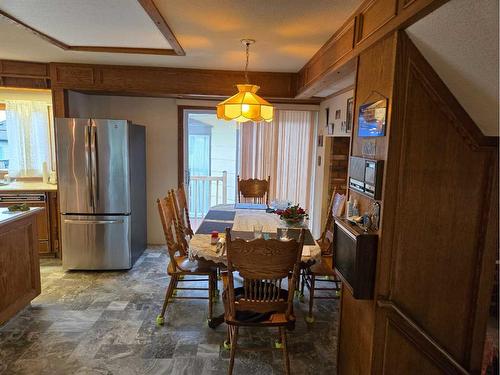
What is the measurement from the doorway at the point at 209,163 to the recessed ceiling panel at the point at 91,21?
2.54 m

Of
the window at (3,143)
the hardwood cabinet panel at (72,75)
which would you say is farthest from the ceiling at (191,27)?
the window at (3,143)

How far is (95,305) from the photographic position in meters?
3.08

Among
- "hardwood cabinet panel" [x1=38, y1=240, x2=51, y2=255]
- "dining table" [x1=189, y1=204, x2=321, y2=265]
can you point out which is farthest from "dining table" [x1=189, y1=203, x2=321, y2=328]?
"hardwood cabinet panel" [x1=38, y1=240, x2=51, y2=255]

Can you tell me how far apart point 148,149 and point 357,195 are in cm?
350

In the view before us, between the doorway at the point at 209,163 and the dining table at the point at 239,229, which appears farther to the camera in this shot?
the doorway at the point at 209,163

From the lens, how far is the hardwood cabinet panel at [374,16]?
4.95 ft

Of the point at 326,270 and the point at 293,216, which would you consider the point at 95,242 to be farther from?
the point at 326,270

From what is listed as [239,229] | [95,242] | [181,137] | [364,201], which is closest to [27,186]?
[95,242]

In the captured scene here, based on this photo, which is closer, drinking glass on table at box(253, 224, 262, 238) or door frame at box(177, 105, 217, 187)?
drinking glass on table at box(253, 224, 262, 238)

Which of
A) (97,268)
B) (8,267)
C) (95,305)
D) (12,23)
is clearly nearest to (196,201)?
(97,268)

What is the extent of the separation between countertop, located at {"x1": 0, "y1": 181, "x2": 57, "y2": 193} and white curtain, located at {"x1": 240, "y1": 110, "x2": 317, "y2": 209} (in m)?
2.56

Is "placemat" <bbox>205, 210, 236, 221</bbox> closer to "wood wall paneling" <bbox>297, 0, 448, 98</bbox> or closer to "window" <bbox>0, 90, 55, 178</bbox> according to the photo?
"wood wall paneling" <bbox>297, 0, 448, 98</bbox>

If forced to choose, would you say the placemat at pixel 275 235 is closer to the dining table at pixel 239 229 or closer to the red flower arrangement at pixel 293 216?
the dining table at pixel 239 229

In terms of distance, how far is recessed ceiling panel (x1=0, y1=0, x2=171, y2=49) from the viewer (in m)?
2.02
